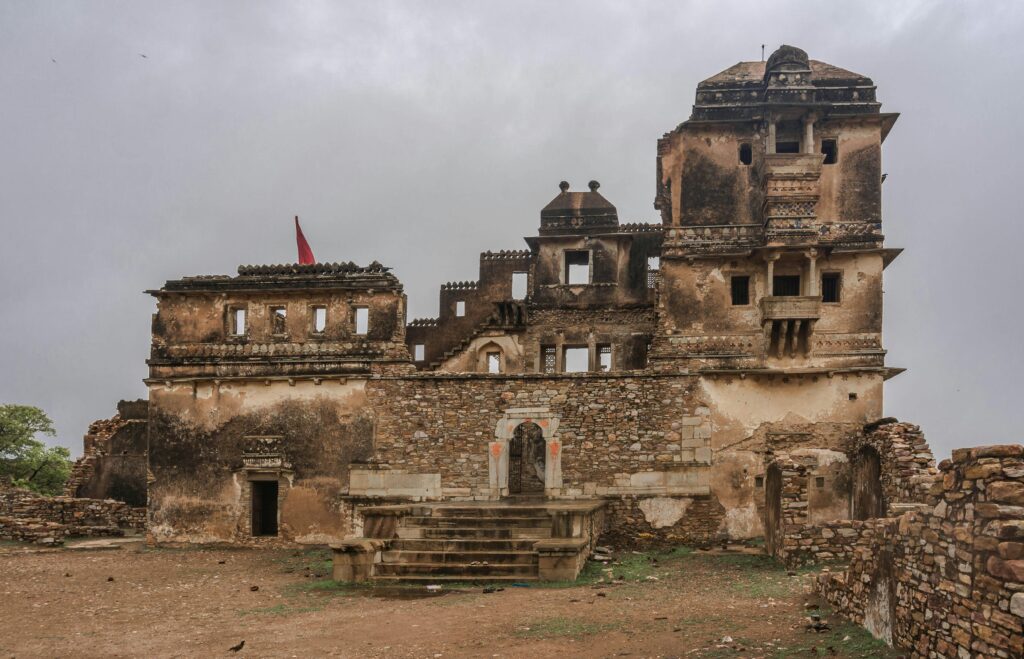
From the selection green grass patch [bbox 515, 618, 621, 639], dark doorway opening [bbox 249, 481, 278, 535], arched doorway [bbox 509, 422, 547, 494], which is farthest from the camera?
arched doorway [bbox 509, 422, 547, 494]

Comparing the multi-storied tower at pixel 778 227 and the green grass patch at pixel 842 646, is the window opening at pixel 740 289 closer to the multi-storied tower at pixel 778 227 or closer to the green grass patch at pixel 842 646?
the multi-storied tower at pixel 778 227

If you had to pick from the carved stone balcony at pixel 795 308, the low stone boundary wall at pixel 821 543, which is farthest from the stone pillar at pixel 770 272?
the low stone boundary wall at pixel 821 543

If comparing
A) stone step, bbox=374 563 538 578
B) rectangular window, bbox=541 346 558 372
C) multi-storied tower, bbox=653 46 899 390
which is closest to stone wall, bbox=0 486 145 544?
stone step, bbox=374 563 538 578

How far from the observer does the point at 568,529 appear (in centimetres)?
1577

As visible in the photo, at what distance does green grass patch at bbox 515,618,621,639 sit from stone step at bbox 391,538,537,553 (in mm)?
4538

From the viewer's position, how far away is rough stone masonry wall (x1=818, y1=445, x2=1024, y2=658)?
20.5 feet

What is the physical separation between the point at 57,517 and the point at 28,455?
46.3 feet

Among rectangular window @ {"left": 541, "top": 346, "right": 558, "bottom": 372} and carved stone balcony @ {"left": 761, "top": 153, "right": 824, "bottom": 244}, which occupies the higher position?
carved stone balcony @ {"left": 761, "top": 153, "right": 824, "bottom": 244}

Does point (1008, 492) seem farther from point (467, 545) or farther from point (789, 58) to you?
point (789, 58)

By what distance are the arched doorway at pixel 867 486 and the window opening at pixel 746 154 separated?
8.39 metres

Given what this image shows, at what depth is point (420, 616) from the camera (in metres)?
11.5

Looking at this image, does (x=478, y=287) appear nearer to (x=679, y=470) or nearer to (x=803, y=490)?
(x=679, y=470)

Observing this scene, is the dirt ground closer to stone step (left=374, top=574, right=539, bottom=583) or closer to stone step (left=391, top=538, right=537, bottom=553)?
stone step (left=374, top=574, right=539, bottom=583)

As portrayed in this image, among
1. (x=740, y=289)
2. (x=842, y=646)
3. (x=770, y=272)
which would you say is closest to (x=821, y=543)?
(x=842, y=646)
